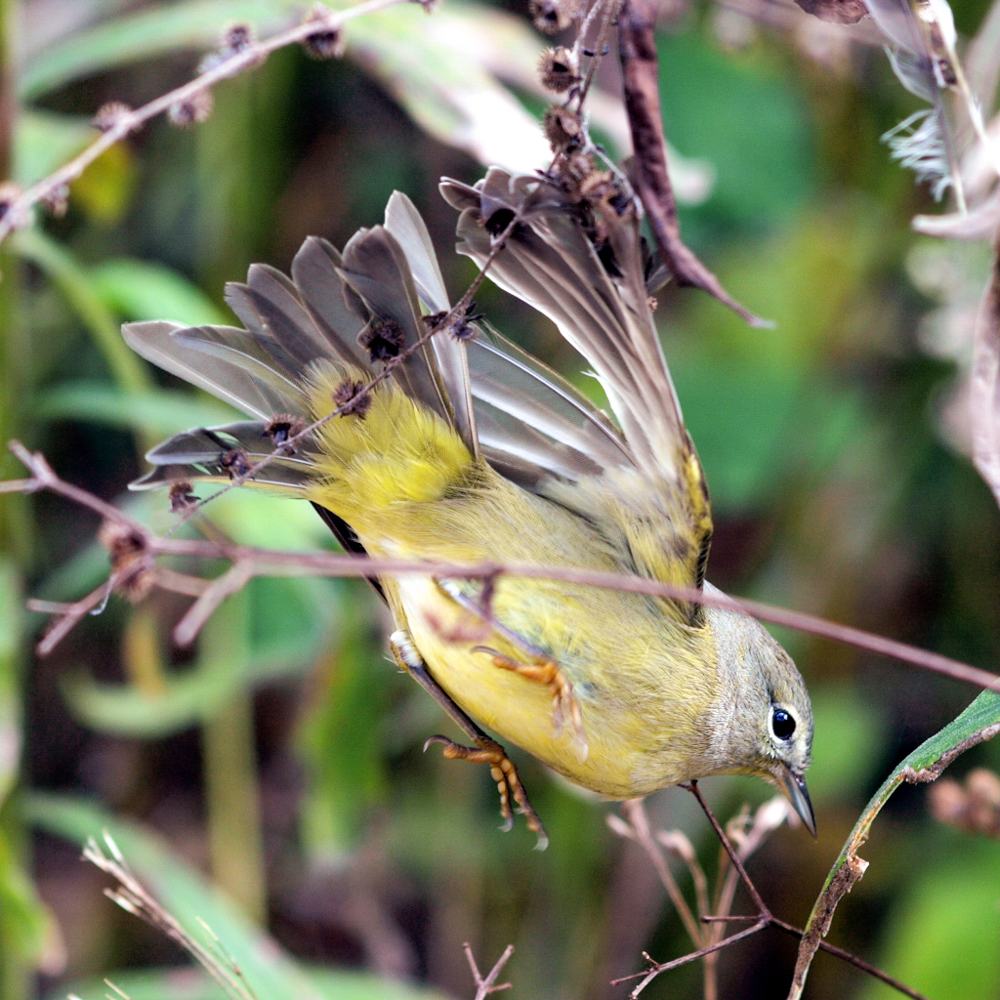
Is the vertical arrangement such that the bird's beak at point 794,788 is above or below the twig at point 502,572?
below

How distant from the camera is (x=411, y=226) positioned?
1.16 metres

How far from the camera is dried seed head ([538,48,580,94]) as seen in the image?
0.91 metres

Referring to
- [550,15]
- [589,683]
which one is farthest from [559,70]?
[589,683]

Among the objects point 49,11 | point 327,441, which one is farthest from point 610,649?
point 49,11

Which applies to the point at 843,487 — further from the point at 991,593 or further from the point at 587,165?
the point at 587,165

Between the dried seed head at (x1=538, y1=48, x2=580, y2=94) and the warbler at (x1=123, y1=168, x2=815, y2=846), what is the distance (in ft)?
0.57

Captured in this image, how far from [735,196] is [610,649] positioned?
6.48ft

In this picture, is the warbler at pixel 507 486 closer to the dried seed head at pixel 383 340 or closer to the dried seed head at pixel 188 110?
the dried seed head at pixel 383 340

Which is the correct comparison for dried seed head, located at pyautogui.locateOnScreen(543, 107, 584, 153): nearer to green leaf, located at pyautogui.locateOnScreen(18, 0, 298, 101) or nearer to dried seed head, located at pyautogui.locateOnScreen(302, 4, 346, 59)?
dried seed head, located at pyautogui.locateOnScreen(302, 4, 346, 59)

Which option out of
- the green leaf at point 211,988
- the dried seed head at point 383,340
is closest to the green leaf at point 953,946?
the green leaf at point 211,988

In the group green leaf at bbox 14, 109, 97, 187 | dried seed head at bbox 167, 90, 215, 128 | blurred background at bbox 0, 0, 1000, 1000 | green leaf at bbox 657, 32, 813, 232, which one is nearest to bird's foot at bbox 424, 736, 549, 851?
blurred background at bbox 0, 0, 1000, 1000

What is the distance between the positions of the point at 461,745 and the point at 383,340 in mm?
529

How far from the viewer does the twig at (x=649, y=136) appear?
34.3 inches

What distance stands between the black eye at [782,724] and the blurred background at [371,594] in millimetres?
814
